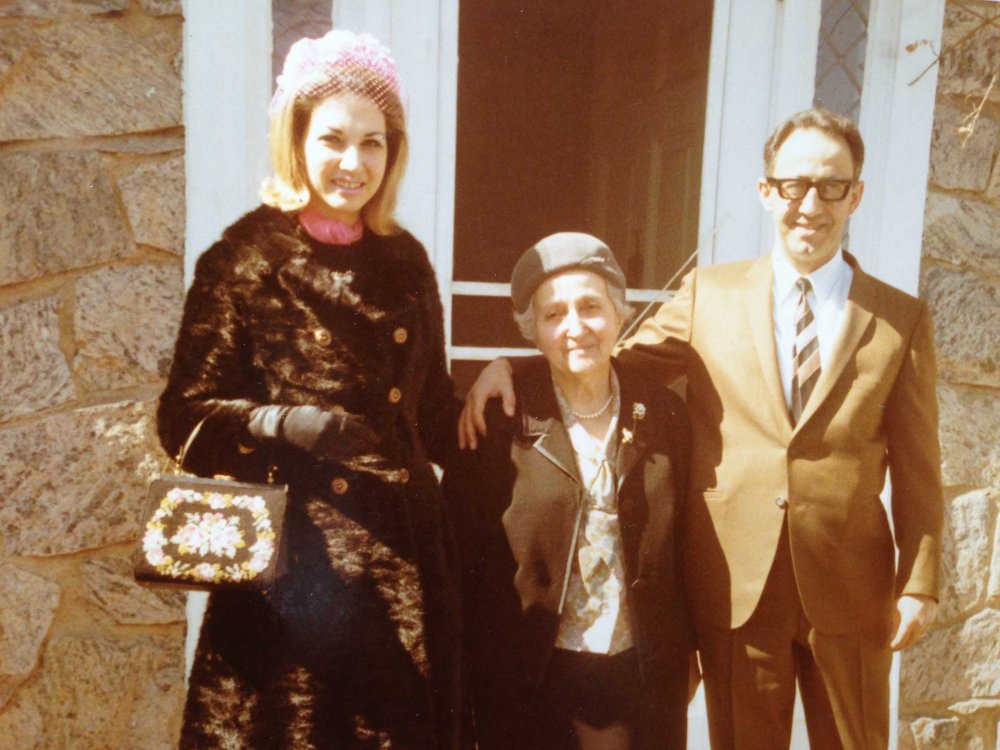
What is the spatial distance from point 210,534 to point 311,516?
0.66 ft

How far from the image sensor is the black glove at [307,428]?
1.52 meters

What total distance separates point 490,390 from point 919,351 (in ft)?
3.24

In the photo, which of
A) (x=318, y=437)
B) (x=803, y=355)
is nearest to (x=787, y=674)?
(x=803, y=355)

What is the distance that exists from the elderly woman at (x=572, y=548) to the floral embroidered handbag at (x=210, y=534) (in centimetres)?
47

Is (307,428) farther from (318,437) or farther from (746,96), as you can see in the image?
(746,96)

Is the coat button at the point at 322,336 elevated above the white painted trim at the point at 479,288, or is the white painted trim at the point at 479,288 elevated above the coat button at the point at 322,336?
the white painted trim at the point at 479,288

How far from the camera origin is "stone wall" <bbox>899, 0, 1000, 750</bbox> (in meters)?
2.63

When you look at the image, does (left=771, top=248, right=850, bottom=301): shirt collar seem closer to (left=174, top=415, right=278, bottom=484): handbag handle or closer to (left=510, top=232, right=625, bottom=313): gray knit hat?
(left=510, top=232, right=625, bottom=313): gray knit hat

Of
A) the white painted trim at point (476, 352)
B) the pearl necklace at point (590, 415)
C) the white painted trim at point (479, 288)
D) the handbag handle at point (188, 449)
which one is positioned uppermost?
the white painted trim at point (479, 288)

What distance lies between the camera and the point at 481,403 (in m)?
1.84

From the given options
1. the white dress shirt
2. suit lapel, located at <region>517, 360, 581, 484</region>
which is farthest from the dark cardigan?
the white dress shirt

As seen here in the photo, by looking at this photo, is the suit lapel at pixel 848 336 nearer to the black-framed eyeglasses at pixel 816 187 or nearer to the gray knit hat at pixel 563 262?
the black-framed eyeglasses at pixel 816 187

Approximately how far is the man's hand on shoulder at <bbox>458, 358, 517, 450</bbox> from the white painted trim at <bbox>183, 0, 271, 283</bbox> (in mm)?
857

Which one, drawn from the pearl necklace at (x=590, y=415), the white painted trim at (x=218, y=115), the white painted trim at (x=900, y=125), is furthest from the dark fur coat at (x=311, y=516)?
the white painted trim at (x=900, y=125)
